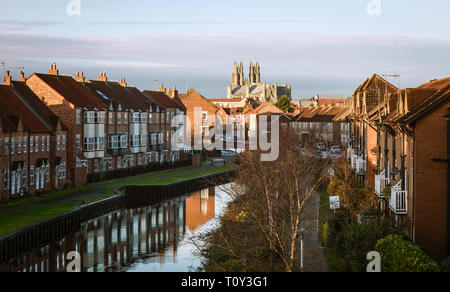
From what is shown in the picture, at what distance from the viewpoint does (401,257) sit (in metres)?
21.9

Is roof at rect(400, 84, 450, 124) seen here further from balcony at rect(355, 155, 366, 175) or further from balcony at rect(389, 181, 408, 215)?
balcony at rect(355, 155, 366, 175)

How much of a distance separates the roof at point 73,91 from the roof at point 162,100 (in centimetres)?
2142

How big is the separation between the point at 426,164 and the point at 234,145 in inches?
3155

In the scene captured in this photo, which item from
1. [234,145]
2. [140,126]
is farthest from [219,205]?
[234,145]

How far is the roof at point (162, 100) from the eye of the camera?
9166cm

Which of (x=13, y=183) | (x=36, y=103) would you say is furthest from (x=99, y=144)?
(x=13, y=183)

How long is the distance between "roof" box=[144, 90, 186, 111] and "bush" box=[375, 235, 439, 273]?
227 ft

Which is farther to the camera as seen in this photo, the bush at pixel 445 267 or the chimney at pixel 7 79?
the chimney at pixel 7 79

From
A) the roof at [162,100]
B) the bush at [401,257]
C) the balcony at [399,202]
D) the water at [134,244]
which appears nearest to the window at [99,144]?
the water at [134,244]

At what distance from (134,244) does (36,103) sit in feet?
75.3

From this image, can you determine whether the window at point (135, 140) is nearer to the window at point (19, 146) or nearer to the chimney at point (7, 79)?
the chimney at point (7, 79)

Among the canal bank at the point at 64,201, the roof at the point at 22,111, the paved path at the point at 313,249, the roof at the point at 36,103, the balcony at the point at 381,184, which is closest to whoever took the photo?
the paved path at the point at 313,249

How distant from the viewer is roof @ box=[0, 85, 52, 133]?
172 feet
